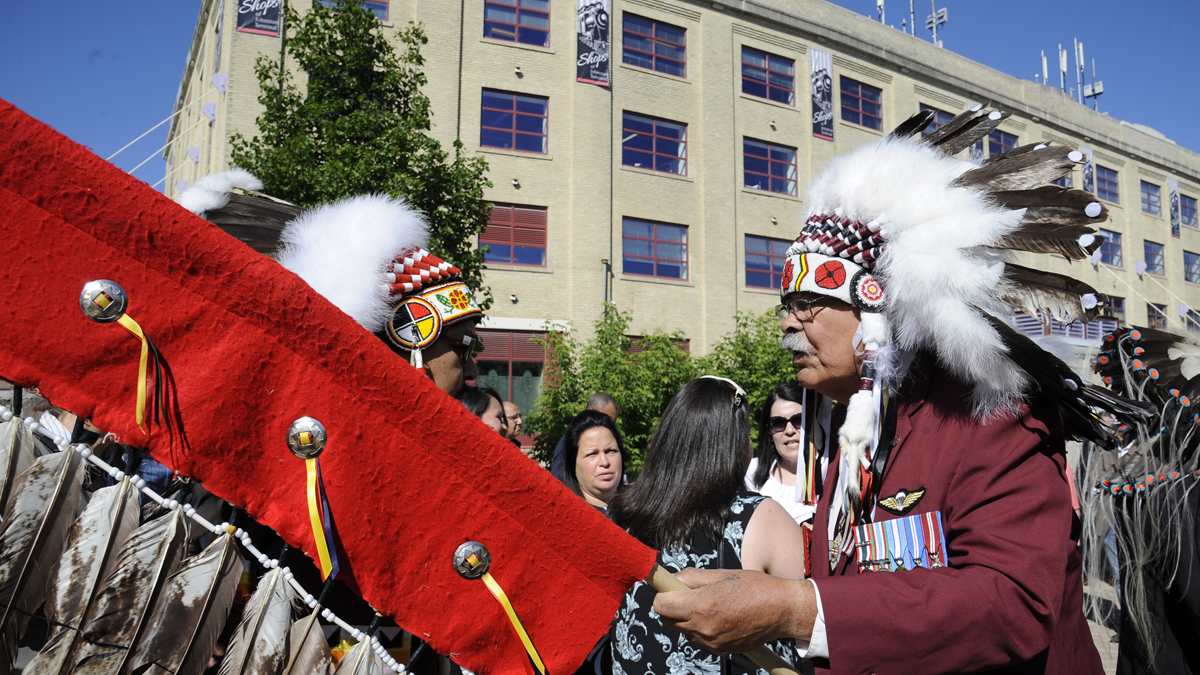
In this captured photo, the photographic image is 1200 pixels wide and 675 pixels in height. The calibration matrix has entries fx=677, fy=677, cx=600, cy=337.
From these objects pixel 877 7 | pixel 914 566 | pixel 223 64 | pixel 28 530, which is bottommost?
pixel 914 566

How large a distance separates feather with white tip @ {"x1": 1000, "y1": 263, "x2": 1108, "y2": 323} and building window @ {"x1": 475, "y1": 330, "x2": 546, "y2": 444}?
526 inches

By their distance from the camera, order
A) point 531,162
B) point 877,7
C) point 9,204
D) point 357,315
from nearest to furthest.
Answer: point 9,204, point 357,315, point 531,162, point 877,7

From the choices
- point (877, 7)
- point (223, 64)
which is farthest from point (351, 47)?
point (877, 7)

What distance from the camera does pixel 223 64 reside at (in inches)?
532

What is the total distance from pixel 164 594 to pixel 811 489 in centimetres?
202

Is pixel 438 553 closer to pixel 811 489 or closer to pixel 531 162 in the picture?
pixel 811 489

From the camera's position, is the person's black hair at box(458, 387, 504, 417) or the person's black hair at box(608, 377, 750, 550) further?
the person's black hair at box(458, 387, 504, 417)

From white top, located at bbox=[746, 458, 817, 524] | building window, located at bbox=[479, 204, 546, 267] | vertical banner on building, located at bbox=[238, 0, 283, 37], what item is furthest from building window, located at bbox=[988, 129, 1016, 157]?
white top, located at bbox=[746, 458, 817, 524]

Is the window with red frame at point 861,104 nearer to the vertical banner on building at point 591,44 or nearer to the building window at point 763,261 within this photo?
the building window at point 763,261

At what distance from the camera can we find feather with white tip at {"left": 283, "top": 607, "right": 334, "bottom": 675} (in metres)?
1.07

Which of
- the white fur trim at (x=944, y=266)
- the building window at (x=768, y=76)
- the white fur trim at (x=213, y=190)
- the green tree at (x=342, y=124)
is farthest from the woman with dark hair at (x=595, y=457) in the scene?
the building window at (x=768, y=76)

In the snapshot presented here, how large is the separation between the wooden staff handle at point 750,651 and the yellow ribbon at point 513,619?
0.24 m

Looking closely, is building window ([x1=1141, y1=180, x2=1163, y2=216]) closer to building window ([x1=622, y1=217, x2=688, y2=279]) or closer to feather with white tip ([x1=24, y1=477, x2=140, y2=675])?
building window ([x1=622, y1=217, x2=688, y2=279])

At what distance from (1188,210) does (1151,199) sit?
10.4ft
